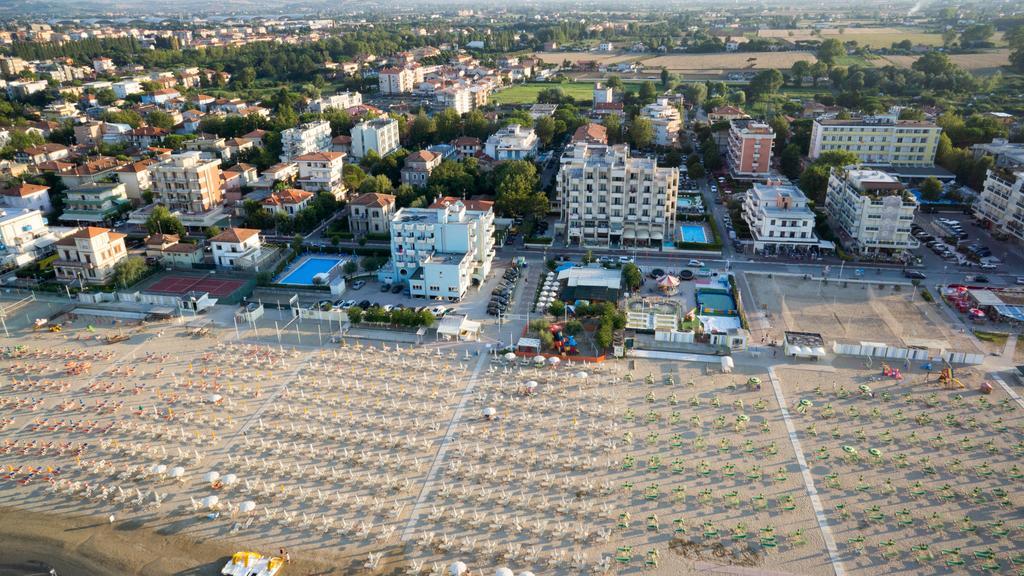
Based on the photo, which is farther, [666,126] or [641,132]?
[666,126]

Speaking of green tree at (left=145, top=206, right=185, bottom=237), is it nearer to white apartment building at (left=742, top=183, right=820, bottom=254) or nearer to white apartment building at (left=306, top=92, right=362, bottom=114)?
white apartment building at (left=742, top=183, right=820, bottom=254)

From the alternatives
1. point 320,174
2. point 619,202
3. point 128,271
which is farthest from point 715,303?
point 128,271

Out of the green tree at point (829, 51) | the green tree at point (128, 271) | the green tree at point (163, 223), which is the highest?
the green tree at point (829, 51)

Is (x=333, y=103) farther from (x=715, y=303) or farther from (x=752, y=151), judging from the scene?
(x=715, y=303)

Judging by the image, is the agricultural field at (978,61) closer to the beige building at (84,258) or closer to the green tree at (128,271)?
the green tree at (128,271)

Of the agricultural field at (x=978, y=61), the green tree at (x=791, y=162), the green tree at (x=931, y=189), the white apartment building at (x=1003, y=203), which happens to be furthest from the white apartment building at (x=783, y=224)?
the agricultural field at (x=978, y=61)

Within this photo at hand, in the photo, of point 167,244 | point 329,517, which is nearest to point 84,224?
point 167,244
